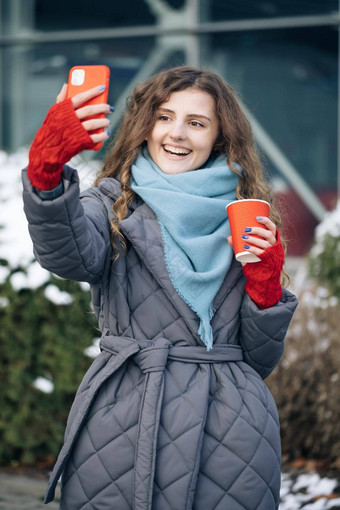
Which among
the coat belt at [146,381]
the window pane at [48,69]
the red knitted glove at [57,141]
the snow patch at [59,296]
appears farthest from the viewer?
the window pane at [48,69]

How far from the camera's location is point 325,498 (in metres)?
4.04

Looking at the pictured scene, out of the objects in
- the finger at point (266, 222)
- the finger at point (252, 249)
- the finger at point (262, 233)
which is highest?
the finger at point (266, 222)

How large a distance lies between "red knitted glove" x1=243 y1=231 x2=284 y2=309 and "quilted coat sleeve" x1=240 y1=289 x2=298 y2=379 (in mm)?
27

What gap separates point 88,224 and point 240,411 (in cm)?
68

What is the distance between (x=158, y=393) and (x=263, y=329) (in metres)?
0.38

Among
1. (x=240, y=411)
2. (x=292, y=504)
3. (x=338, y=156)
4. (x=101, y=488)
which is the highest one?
(x=338, y=156)

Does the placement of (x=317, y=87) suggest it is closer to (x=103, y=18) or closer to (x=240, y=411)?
(x=103, y=18)

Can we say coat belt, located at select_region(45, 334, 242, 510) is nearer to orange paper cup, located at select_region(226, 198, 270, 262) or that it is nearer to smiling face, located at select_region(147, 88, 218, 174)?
orange paper cup, located at select_region(226, 198, 270, 262)

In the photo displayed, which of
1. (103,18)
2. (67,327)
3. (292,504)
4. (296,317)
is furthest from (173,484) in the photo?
(103,18)

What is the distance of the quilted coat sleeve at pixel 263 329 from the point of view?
2.36 m

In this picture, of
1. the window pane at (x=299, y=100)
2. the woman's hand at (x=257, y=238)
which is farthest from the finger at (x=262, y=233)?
the window pane at (x=299, y=100)

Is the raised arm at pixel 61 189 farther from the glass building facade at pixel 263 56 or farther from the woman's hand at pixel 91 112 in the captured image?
the glass building facade at pixel 263 56

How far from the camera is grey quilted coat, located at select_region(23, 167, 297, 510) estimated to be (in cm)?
223

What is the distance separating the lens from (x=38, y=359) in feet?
14.8
